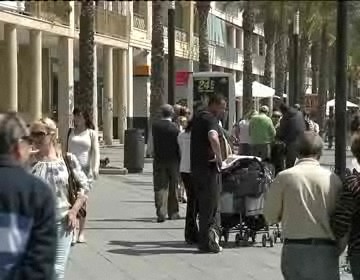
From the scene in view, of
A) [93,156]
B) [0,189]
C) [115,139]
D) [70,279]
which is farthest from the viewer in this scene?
[115,139]

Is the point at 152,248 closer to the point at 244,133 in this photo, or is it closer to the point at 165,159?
the point at 165,159

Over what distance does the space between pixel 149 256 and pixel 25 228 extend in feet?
22.4

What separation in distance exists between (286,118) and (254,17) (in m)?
12.5

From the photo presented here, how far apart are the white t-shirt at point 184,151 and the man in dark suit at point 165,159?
507 mm

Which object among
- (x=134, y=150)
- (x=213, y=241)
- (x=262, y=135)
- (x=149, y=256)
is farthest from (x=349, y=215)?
(x=134, y=150)

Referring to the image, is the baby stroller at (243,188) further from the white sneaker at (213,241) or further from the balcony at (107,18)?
the balcony at (107,18)

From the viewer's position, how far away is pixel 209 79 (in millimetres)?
25938

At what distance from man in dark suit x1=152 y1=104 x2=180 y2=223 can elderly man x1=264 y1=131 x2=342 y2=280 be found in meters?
7.55

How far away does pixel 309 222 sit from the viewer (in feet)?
19.0

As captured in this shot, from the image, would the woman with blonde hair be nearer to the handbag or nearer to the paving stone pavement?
the handbag

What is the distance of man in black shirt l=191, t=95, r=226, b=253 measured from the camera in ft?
35.7

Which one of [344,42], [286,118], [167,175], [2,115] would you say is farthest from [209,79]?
[2,115]

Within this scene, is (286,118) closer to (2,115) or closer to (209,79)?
(209,79)

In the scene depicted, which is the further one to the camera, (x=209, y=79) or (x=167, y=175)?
(x=209, y=79)
